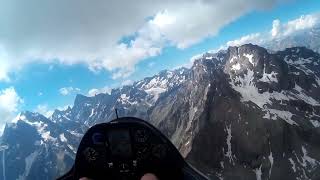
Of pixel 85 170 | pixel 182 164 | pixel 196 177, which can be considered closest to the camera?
pixel 196 177

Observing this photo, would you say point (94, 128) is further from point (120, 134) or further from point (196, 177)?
point (196, 177)

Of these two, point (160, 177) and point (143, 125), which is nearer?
point (160, 177)

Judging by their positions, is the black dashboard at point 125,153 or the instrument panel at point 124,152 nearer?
the black dashboard at point 125,153

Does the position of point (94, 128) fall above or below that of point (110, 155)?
above

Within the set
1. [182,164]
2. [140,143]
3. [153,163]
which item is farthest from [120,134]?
[182,164]

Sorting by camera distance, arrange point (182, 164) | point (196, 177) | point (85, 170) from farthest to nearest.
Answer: point (85, 170), point (182, 164), point (196, 177)

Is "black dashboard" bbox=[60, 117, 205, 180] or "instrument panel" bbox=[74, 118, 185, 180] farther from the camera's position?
"instrument panel" bbox=[74, 118, 185, 180]
